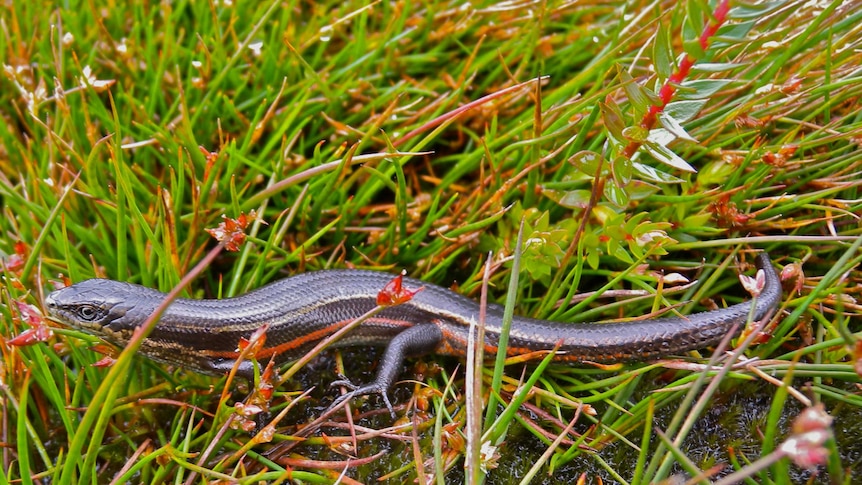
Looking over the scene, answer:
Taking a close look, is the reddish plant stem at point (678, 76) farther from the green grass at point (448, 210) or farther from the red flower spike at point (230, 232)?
the red flower spike at point (230, 232)

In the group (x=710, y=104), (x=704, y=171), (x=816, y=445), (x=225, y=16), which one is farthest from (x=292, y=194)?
(x=816, y=445)

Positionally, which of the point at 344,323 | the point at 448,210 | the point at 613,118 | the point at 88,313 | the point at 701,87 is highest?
the point at 701,87

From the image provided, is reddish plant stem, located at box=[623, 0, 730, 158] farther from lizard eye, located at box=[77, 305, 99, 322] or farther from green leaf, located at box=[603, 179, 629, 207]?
lizard eye, located at box=[77, 305, 99, 322]

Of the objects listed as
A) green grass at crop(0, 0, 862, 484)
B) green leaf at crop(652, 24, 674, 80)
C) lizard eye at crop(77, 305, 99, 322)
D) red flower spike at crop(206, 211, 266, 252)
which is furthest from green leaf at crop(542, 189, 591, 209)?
lizard eye at crop(77, 305, 99, 322)

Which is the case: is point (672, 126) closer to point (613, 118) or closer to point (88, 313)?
point (613, 118)

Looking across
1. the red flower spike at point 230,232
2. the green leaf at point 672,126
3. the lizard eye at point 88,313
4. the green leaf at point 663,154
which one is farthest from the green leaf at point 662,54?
the lizard eye at point 88,313

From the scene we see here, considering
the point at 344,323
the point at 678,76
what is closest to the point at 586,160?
the point at 678,76
